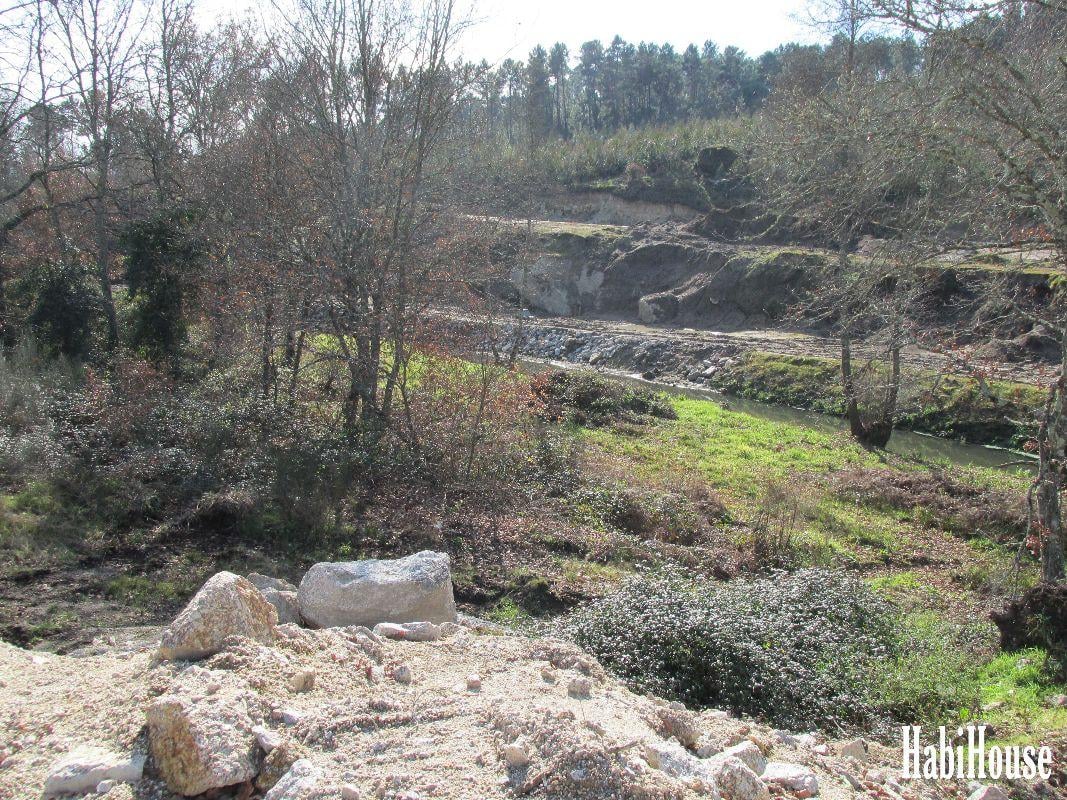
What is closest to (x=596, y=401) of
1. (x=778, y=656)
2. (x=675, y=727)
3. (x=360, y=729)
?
(x=778, y=656)

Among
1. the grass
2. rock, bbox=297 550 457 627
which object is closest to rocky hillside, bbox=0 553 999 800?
rock, bbox=297 550 457 627

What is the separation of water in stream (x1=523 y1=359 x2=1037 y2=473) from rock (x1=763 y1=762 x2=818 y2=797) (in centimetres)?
1420

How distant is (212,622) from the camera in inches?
161

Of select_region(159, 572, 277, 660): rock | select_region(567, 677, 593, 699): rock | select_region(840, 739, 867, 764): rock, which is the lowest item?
select_region(840, 739, 867, 764): rock

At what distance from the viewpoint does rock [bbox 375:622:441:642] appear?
5207 mm

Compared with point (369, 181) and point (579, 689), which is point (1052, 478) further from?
point (369, 181)

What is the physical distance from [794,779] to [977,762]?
1.70 metres

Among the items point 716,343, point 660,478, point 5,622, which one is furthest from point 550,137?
point 5,622

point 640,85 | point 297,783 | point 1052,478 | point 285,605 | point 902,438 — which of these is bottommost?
point 902,438

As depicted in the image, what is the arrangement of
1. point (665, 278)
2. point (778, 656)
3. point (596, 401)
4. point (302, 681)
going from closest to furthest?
point (302, 681) → point (778, 656) → point (596, 401) → point (665, 278)

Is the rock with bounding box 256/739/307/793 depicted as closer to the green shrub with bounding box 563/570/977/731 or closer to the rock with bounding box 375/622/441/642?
the rock with bounding box 375/622/441/642

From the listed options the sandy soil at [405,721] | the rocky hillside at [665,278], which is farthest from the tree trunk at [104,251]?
the rocky hillside at [665,278]

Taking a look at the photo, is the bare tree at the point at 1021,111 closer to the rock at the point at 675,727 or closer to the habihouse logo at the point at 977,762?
the habihouse logo at the point at 977,762

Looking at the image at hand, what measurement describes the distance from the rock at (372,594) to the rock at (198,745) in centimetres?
244
